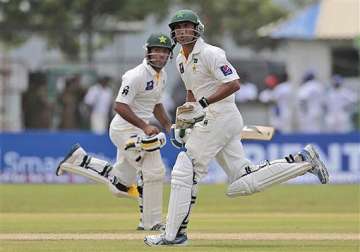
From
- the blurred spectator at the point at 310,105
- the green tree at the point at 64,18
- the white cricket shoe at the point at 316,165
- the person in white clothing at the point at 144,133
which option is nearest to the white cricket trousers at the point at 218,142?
the white cricket shoe at the point at 316,165

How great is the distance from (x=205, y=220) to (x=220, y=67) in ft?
13.0

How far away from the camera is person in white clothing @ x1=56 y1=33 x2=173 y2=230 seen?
12375 mm

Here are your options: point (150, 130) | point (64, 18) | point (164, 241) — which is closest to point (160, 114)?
point (150, 130)

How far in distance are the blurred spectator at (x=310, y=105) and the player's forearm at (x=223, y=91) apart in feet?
52.1

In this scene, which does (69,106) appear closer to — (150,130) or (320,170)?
(150,130)

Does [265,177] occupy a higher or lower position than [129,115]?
lower

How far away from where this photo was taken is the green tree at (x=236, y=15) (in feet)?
121

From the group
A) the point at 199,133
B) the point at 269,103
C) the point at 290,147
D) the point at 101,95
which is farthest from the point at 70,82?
the point at 199,133

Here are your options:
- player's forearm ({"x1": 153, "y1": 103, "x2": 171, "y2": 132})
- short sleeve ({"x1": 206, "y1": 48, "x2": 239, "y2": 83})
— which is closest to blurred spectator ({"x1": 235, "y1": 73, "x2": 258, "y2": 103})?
player's forearm ({"x1": 153, "y1": 103, "x2": 171, "y2": 132})

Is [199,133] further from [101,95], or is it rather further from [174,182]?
[101,95]

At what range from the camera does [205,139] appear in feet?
34.9

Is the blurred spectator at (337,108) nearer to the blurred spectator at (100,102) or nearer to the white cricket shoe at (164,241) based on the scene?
the blurred spectator at (100,102)

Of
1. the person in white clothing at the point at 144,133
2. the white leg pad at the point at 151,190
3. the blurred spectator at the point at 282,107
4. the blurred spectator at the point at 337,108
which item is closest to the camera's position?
the person in white clothing at the point at 144,133

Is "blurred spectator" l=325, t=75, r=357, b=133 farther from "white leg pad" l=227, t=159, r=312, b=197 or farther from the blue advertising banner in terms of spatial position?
"white leg pad" l=227, t=159, r=312, b=197
